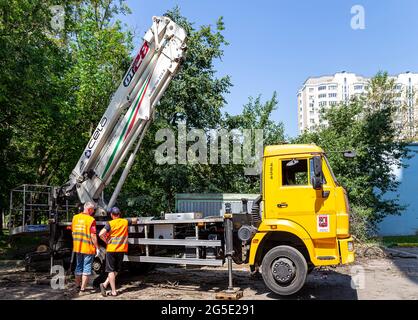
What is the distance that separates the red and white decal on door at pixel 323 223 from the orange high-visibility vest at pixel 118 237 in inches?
155

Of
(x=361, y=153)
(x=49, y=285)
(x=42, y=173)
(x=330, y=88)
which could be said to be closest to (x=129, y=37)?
(x=42, y=173)

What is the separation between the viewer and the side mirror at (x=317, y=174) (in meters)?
7.43

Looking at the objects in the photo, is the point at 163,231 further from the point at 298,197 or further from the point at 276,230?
the point at 298,197

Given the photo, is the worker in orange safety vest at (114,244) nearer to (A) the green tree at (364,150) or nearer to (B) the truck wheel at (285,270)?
(B) the truck wheel at (285,270)

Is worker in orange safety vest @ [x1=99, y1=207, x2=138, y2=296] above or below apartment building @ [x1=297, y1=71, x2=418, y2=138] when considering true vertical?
below

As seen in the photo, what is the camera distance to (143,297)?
8.20 meters

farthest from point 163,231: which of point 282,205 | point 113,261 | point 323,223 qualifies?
point 323,223

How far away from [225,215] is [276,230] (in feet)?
3.34

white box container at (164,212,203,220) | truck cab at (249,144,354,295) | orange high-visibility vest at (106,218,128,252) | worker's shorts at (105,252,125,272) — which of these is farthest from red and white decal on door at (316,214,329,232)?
worker's shorts at (105,252,125,272)

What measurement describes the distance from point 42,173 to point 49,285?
13544mm

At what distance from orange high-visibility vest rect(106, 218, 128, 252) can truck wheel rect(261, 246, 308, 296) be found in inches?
115

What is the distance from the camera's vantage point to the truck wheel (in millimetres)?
7562

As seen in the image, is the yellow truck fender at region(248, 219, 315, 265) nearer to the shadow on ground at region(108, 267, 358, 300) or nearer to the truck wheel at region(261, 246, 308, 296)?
the truck wheel at region(261, 246, 308, 296)
